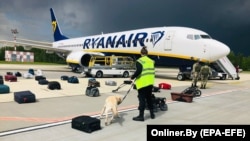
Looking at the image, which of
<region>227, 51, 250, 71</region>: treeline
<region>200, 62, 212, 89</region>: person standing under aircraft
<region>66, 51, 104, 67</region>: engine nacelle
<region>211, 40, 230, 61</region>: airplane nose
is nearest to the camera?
<region>200, 62, 212, 89</region>: person standing under aircraft

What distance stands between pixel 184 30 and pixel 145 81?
52.4 ft

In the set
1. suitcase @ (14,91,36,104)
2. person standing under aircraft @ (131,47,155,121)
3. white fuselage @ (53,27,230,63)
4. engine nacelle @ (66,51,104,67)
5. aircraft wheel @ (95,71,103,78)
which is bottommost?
suitcase @ (14,91,36,104)

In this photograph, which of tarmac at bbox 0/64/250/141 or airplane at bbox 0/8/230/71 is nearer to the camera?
tarmac at bbox 0/64/250/141

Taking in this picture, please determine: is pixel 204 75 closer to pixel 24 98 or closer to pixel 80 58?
pixel 24 98

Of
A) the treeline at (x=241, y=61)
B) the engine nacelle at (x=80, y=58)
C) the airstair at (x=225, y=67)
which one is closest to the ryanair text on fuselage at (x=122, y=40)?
the engine nacelle at (x=80, y=58)

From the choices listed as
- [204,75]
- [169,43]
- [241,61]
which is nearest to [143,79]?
[204,75]

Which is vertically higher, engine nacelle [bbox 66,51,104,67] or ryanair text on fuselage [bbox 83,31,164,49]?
ryanair text on fuselage [bbox 83,31,164,49]

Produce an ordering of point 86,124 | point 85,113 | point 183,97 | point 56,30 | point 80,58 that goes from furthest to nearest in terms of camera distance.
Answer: point 56,30
point 80,58
point 183,97
point 85,113
point 86,124

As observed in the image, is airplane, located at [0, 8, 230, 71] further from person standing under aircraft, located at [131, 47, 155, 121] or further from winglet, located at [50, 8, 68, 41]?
person standing under aircraft, located at [131, 47, 155, 121]

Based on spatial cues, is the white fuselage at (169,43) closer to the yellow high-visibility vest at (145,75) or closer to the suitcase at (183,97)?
the suitcase at (183,97)

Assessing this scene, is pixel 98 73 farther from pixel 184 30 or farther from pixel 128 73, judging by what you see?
pixel 184 30

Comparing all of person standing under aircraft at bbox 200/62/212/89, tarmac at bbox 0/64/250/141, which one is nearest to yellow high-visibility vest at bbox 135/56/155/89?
tarmac at bbox 0/64/250/141

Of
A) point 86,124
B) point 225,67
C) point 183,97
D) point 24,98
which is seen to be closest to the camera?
point 86,124

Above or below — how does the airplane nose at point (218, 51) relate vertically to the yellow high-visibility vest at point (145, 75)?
above
